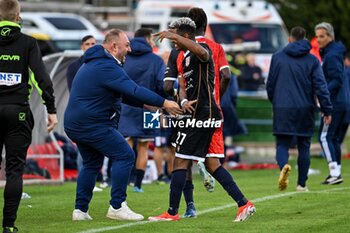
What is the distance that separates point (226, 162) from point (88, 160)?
1127 centimetres

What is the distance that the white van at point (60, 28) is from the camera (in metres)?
35.4

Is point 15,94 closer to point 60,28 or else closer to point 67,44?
point 67,44

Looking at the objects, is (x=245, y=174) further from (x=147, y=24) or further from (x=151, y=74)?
(x=147, y=24)

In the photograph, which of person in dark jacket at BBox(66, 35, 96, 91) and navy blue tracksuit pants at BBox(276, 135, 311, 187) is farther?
person in dark jacket at BBox(66, 35, 96, 91)

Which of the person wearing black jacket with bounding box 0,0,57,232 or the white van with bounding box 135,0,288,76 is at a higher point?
the person wearing black jacket with bounding box 0,0,57,232

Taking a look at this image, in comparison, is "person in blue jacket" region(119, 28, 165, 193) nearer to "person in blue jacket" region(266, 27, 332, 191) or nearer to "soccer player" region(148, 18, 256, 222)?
"person in blue jacket" region(266, 27, 332, 191)

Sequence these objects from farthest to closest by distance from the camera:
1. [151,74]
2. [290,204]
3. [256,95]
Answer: [256,95]
[151,74]
[290,204]

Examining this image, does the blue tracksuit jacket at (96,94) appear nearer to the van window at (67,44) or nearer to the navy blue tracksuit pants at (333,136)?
the navy blue tracksuit pants at (333,136)

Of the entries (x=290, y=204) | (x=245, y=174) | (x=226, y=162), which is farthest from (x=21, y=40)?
(x=226, y=162)

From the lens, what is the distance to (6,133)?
1048 cm

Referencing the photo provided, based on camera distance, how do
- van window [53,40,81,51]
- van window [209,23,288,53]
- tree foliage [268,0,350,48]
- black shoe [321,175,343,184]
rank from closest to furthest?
black shoe [321,175,343,184] < van window [209,23,288,53] < van window [53,40,81,51] < tree foliage [268,0,350,48]

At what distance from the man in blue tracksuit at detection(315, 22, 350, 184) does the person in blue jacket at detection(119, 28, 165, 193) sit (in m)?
2.36

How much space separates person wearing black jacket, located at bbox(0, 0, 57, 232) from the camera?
10.5m

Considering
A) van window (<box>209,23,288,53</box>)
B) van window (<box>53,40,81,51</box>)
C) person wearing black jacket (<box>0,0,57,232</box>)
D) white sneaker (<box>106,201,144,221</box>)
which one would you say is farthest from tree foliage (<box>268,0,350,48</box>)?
person wearing black jacket (<box>0,0,57,232</box>)
